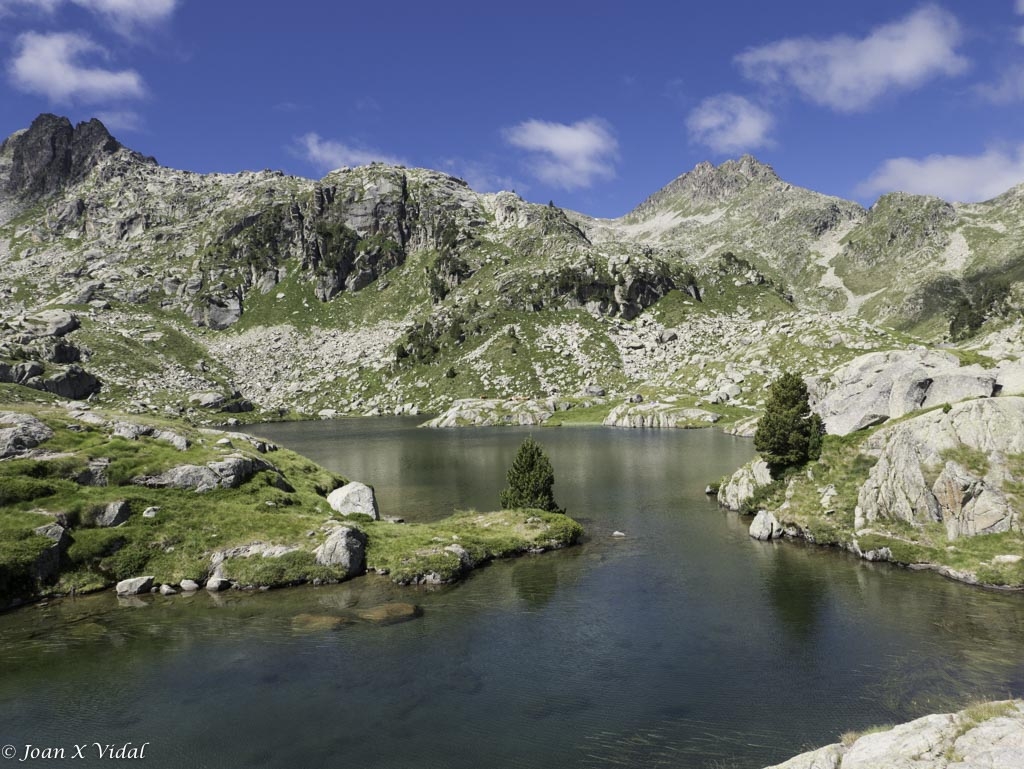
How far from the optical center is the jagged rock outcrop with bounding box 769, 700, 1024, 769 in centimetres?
1711

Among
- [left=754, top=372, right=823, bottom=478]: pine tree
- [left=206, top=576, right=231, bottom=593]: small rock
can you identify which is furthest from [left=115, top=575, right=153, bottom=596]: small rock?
[left=754, top=372, right=823, bottom=478]: pine tree

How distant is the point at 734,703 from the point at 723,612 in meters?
12.8

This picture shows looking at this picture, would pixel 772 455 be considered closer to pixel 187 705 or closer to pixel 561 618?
pixel 561 618

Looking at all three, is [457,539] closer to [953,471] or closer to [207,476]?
[207,476]

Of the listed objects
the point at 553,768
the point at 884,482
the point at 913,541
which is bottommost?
the point at 553,768

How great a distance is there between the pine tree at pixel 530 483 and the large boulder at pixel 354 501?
52.0 feet

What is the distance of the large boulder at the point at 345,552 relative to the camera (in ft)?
163

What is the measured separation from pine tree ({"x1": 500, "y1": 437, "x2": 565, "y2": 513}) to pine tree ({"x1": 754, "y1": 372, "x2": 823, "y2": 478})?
80.1 ft

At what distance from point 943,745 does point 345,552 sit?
4291 centimetres

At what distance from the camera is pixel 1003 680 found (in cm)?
2945

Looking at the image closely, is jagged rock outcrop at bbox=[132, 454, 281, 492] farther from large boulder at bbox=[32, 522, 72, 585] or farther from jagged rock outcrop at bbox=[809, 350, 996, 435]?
jagged rock outcrop at bbox=[809, 350, 996, 435]

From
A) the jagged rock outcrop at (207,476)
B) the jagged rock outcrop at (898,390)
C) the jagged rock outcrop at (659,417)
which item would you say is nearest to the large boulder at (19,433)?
the jagged rock outcrop at (207,476)

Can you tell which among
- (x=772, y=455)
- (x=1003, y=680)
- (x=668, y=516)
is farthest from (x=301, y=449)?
(x=1003, y=680)

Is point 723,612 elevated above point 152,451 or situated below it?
below
